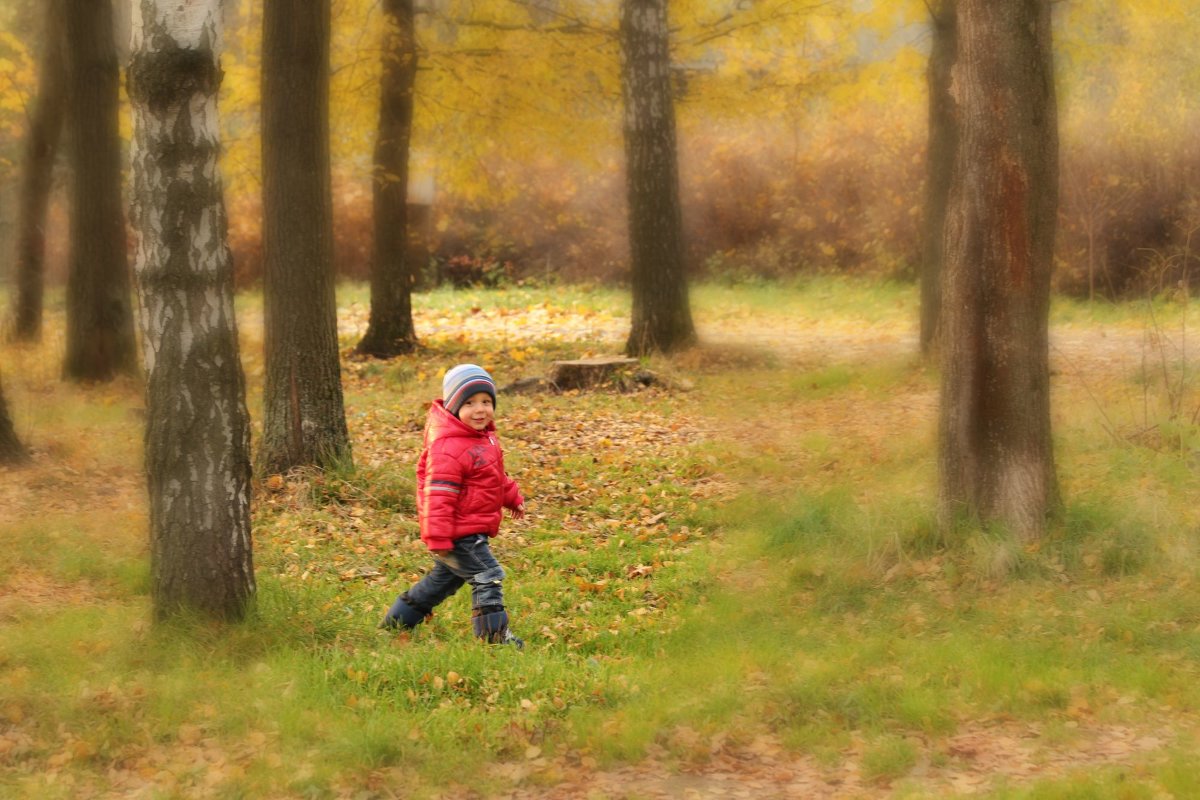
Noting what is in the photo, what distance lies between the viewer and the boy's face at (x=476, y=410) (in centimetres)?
660

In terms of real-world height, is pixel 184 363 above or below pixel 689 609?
above

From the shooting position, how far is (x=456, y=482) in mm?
6633

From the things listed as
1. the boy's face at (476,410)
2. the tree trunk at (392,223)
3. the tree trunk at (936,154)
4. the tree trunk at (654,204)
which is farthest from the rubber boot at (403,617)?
the tree trunk at (392,223)

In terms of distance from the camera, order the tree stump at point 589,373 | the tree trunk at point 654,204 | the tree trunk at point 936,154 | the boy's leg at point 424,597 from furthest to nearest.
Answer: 1. the tree trunk at point 654,204
2. the tree stump at point 589,373
3. the tree trunk at point 936,154
4. the boy's leg at point 424,597

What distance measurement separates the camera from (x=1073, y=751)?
17.8ft

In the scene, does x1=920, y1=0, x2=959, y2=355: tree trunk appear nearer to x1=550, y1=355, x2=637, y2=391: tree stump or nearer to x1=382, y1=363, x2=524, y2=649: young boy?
x1=550, y1=355, x2=637, y2=391: tree stump

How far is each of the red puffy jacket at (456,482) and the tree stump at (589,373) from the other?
7.82 m

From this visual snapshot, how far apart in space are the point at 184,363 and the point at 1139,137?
63.1 feet

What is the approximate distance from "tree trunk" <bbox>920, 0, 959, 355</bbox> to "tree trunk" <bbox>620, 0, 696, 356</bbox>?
2833 mm

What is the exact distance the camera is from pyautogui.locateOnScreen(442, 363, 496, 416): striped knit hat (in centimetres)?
658

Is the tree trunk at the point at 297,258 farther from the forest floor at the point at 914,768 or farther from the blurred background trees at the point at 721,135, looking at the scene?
the blurred background trees at the point at 721,135

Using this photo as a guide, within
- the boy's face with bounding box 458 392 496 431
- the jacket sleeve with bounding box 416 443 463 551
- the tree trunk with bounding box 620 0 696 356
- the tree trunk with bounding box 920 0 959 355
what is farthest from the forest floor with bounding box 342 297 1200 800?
the tree trunk with bounding box 620 0 696 356

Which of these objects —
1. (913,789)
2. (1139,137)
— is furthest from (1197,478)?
(1139,137)

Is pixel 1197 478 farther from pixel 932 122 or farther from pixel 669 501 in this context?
pixel 932 122
